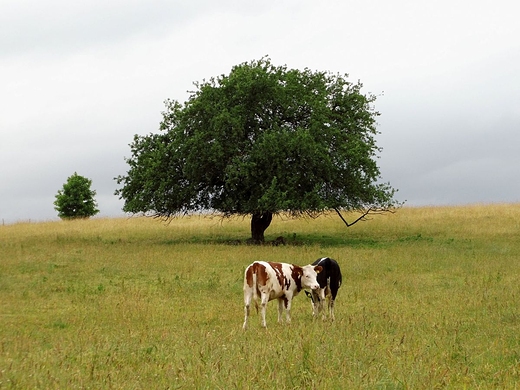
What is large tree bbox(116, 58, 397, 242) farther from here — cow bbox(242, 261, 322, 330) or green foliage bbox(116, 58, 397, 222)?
cow bbox(242, 261, 322, 330)

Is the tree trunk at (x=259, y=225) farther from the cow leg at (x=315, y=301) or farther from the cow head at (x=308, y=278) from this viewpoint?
the cow head at (x=308, y=278)

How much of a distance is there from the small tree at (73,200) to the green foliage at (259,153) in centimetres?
3630

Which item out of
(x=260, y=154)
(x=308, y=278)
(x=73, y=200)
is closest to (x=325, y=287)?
(x=308, y=278)

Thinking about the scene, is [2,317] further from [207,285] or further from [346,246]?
[346,246]

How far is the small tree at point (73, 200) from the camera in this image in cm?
7338

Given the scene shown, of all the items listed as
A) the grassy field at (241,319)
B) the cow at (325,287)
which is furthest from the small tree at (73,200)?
the cow at (325,287)

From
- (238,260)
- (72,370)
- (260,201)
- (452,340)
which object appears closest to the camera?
(72,370)

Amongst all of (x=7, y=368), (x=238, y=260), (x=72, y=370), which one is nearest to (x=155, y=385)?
(x=72, y=370)

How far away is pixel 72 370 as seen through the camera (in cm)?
862

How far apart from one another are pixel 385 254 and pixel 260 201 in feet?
24.3

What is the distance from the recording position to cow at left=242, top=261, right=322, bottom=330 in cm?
1345

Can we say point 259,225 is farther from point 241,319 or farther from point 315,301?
point 315,301

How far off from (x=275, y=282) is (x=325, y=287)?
6.08ft

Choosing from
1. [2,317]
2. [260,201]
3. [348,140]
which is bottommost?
[2,317]
